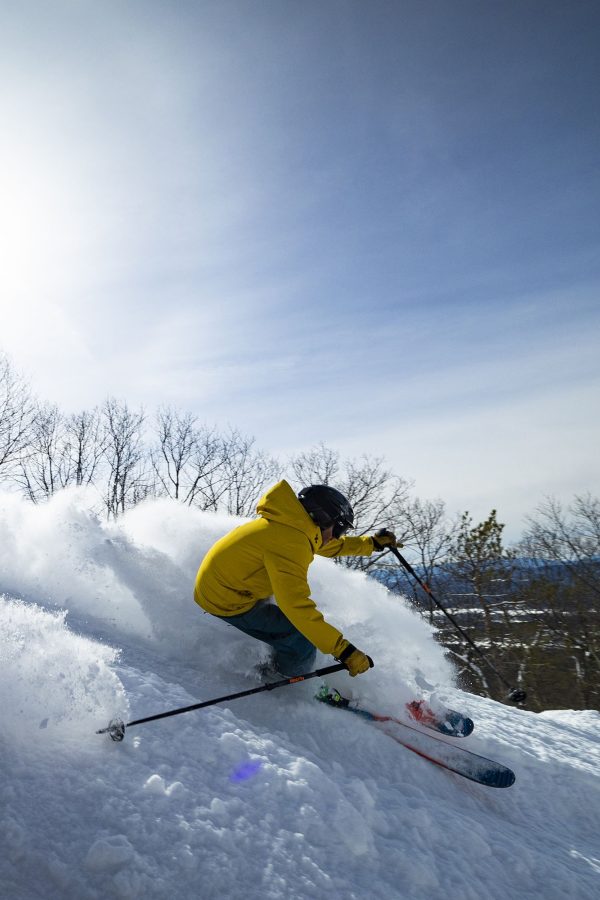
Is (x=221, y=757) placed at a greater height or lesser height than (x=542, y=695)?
greater

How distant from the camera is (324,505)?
3.80 m

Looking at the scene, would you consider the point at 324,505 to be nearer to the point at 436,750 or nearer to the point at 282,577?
the point at 282,577

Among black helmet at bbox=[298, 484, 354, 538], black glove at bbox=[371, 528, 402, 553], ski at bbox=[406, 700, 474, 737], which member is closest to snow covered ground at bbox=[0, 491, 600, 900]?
ski at bbox=[406, 700, 474, 737]

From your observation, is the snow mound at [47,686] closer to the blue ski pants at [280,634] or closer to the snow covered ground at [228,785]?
the snow covered ground at [228,785]

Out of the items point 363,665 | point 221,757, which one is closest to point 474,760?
point 363,665

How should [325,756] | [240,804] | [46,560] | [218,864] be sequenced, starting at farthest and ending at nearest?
[46,560], [325,756], [240,804], [218,864]

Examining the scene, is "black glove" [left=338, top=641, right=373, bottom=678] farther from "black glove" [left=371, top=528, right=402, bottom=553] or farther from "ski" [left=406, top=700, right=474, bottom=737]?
"black glove" [left=371, top=528, right=402, bottom=553]

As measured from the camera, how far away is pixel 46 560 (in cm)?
529

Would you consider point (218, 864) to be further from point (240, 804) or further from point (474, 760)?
point (474, 760)

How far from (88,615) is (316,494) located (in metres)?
2.78

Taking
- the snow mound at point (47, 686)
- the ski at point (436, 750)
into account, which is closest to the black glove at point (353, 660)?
the ski at point (436, 750)

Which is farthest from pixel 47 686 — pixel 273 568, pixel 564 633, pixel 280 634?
pixel 564 633

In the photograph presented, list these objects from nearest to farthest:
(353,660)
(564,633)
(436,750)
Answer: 1. (353,660)
2. (436,750)
3. (564,633)

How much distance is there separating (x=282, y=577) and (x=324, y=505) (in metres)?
0.69
